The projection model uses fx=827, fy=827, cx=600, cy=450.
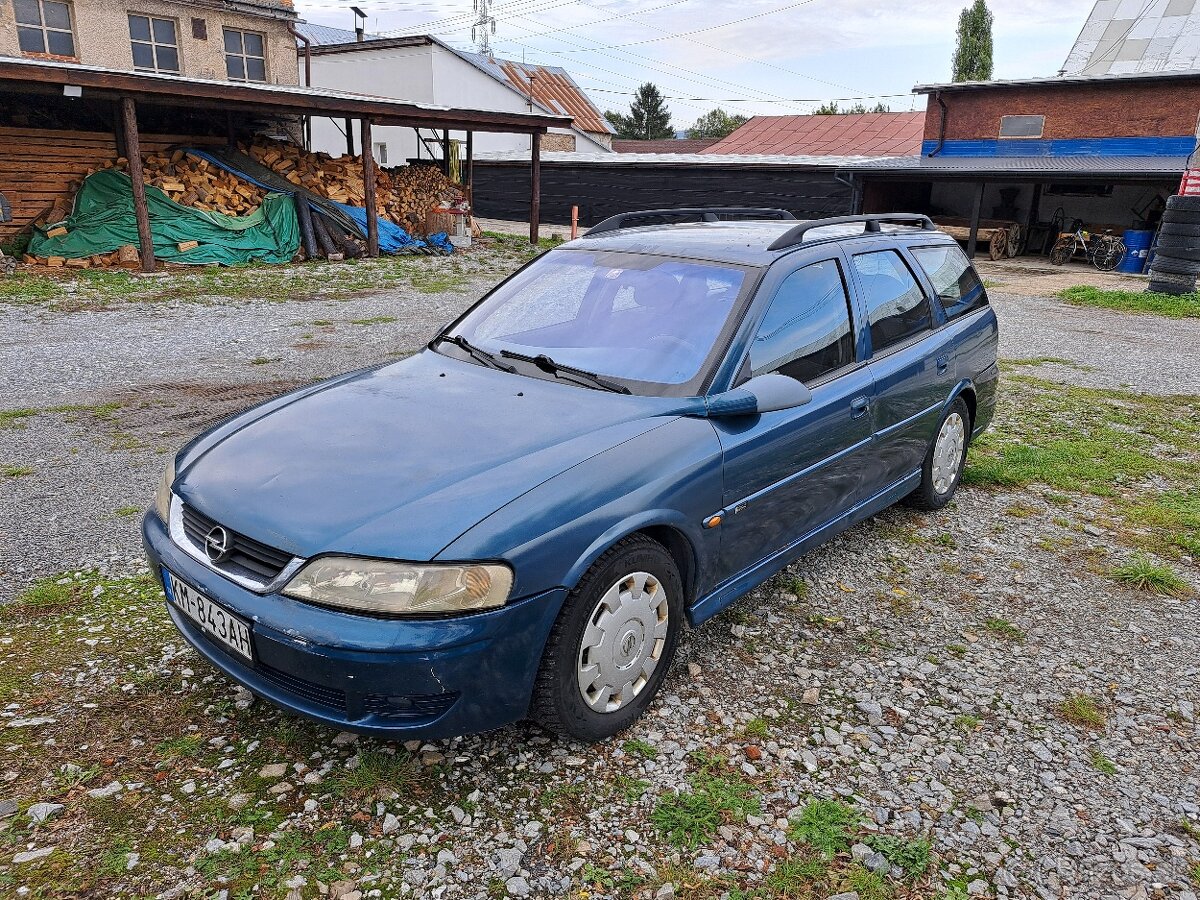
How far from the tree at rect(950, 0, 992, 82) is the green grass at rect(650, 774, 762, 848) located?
5709 centimetres

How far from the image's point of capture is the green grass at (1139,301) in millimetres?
14352

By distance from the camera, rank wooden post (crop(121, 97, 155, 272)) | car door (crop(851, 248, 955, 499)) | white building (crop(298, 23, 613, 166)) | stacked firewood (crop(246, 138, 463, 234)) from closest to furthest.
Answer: car door (crop(851, 248, 955, 499)) → wooden post (crop(121, 97, 155, 272)) → stacked firewood (crop(246, 138, 463, 234)) → white building (crop(298, 23, 613, 166))

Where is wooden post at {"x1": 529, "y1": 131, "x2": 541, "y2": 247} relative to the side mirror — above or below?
above

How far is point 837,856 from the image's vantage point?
2.43 m

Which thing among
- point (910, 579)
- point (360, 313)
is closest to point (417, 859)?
point (910, 579)

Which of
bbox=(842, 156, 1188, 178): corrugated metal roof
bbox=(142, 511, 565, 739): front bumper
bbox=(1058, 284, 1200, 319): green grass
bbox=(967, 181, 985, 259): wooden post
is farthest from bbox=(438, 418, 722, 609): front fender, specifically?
bbox=(967, 181, 985, 259): wooden post

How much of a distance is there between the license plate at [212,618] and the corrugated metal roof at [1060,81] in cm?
2907

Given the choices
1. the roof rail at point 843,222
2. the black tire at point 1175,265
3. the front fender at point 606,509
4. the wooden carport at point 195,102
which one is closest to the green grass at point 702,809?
the front fender at point 606,509

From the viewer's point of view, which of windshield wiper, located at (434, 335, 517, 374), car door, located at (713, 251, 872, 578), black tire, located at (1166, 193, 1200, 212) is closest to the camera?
car door, located at (713, 251, 872, 578)

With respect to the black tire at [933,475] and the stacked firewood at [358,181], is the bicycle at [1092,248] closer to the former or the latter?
the stacked firewood at [358,181]

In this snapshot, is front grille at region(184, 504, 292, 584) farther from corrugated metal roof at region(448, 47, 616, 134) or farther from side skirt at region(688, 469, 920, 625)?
corrugated metal roof at region(448, 47, 616, 134)

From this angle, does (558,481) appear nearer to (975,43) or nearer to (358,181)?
(358,181)

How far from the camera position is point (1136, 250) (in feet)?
70.6

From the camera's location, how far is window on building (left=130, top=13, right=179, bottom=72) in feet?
70.4
